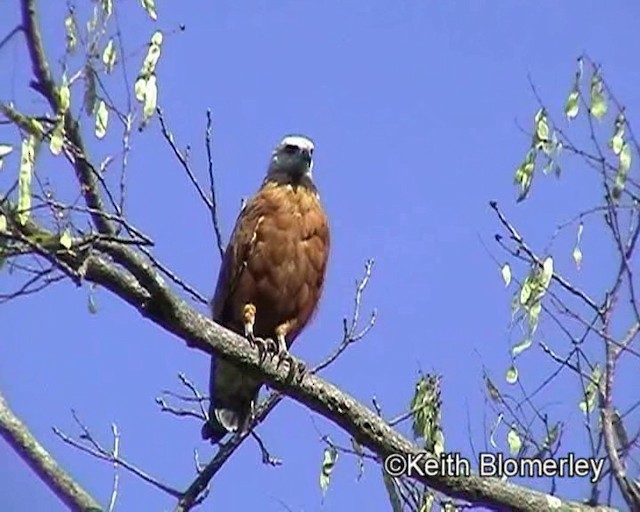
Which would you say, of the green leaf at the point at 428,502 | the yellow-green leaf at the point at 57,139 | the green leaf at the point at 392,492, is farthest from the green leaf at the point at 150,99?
the green leaf at the point at 428,502

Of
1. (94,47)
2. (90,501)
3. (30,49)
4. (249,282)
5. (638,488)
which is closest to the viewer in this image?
(30,49)

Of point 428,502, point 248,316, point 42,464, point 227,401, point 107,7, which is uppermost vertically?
point 248,316

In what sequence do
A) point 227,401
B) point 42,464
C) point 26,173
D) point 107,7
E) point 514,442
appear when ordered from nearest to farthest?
point 26,173 < point 107,7 < point 42,464 < point 514,442 < point 227,401

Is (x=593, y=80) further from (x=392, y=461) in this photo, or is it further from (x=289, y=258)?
(x=289, y=258)

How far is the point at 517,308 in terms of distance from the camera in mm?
3699

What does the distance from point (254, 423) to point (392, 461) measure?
130 centimetres

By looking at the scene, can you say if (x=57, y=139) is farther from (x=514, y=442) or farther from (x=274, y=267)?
(x=274, y=267)

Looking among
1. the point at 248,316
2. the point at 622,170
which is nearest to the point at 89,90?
the point at 622,170

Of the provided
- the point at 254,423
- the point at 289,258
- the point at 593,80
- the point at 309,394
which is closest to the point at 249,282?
the point at 289,258

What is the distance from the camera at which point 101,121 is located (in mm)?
2879

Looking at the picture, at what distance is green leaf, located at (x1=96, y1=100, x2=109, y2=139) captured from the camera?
2871 mm
